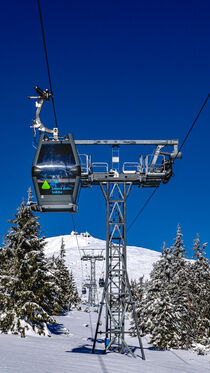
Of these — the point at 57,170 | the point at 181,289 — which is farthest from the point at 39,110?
the point at 181,289

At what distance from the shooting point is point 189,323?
42.0 meters

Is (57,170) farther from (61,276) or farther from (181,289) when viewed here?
(61,276)

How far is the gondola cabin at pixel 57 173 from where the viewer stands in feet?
40.1

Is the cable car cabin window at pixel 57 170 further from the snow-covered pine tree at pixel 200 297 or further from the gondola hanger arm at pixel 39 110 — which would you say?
the snow-covered pine tree at pixel 200 297

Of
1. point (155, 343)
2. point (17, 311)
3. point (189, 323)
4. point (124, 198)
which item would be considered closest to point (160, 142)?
point (124, 198)

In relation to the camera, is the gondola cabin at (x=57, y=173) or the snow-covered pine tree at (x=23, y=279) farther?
the snow-covered pine tree at (x=23, y=279)

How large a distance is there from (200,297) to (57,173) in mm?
36969

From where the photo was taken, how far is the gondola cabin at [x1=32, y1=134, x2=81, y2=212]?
481 inches

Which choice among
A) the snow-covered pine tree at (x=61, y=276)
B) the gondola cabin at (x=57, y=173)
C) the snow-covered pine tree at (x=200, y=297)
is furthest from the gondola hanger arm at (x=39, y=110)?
the snow-covered pine tree at (x=200, y=297)

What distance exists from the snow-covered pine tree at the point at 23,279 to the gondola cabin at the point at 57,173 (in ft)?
48.4

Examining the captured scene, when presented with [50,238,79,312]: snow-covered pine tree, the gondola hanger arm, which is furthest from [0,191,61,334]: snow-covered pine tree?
the gondola hanger arm

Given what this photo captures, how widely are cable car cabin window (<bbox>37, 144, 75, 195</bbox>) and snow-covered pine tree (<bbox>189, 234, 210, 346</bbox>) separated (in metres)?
32.9

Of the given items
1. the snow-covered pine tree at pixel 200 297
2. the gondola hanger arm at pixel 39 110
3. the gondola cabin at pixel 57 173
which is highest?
the gondola hanger arm at pixel 39 110

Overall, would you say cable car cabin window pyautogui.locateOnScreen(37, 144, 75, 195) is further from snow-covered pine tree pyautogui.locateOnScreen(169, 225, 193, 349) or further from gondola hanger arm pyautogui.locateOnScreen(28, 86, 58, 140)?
snow-covered pine tree pyautogui.locateOnScreen(169, 225, 193, 349)
